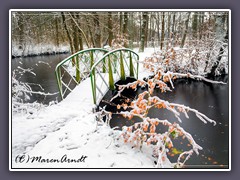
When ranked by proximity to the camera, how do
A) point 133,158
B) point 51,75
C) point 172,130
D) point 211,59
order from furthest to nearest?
point 211,59
point 51,75
point 133,158
point 172,130

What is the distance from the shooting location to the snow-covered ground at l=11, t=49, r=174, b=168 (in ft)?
8.18

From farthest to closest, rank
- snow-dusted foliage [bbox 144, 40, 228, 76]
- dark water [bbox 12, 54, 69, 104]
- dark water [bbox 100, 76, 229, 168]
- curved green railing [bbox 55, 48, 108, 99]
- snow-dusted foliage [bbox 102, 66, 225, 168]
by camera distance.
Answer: snow-dusted foliage [bbox 144, 40, 228, 76] < dark water [bbox 12, 54, 69, 104] < curved green railing [bbox 55, 48, 108, 99] < dark water [bbox 100, 76, 229, 168] < snow-dusted foliage [bbox 102, 66, 225, 168]

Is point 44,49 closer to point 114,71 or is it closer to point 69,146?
point 114,71

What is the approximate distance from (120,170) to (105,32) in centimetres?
453

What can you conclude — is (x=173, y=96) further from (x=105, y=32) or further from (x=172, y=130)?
(x=172, y=130)

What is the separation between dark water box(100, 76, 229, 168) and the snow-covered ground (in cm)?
88

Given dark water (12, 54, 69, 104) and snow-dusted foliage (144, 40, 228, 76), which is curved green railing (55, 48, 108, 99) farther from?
snow-dusted foliage (144, 40, 228, 76)

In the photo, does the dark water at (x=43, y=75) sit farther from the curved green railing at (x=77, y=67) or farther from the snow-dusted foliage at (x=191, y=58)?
the snow-dusted foliage at (x=191, y=58)

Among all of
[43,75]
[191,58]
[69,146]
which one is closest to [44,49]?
[43,75]

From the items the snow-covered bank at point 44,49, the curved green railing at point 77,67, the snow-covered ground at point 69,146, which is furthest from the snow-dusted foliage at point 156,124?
the snow-covered bank at point 44,49

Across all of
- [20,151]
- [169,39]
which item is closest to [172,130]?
[20,151]

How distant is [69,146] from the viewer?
2.64 m

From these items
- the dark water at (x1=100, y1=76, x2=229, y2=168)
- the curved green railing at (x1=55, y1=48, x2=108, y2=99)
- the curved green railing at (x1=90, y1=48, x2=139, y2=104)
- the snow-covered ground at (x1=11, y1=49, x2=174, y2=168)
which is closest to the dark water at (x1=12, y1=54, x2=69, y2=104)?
the curved green railing at (x1=55, y1=48, x2=108, y2=99)
